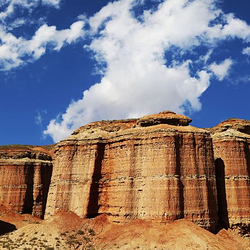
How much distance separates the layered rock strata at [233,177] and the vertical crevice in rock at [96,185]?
48.6 feet

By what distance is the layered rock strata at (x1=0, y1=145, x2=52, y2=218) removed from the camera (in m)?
54.5

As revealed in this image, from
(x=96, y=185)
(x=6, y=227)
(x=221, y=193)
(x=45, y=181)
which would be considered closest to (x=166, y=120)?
(x=221, y=193)

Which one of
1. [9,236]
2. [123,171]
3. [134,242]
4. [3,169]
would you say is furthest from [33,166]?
[134,242]

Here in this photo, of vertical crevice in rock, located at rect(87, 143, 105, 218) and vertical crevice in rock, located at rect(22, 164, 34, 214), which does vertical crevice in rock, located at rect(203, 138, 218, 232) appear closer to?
vertical crevice in rock, located at rect(87, 143, 105, 218)

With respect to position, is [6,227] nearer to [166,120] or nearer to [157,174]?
[157,174]

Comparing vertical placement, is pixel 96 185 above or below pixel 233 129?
below

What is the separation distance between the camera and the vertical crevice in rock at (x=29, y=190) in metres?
54.9

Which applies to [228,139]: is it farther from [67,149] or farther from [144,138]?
[67,149]

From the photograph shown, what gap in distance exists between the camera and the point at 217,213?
1377 inches

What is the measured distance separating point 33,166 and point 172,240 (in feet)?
119

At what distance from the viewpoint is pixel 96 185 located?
126 feet

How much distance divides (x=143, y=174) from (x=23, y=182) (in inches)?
1183

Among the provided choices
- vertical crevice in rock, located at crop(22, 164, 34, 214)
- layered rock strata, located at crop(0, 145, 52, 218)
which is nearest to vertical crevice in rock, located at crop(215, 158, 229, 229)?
layered rock strata, located at crop(0, 145, 52, 218)

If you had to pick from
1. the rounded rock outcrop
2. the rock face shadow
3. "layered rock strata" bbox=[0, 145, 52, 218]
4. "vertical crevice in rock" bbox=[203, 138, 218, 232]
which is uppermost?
the rounded rock outcrop
